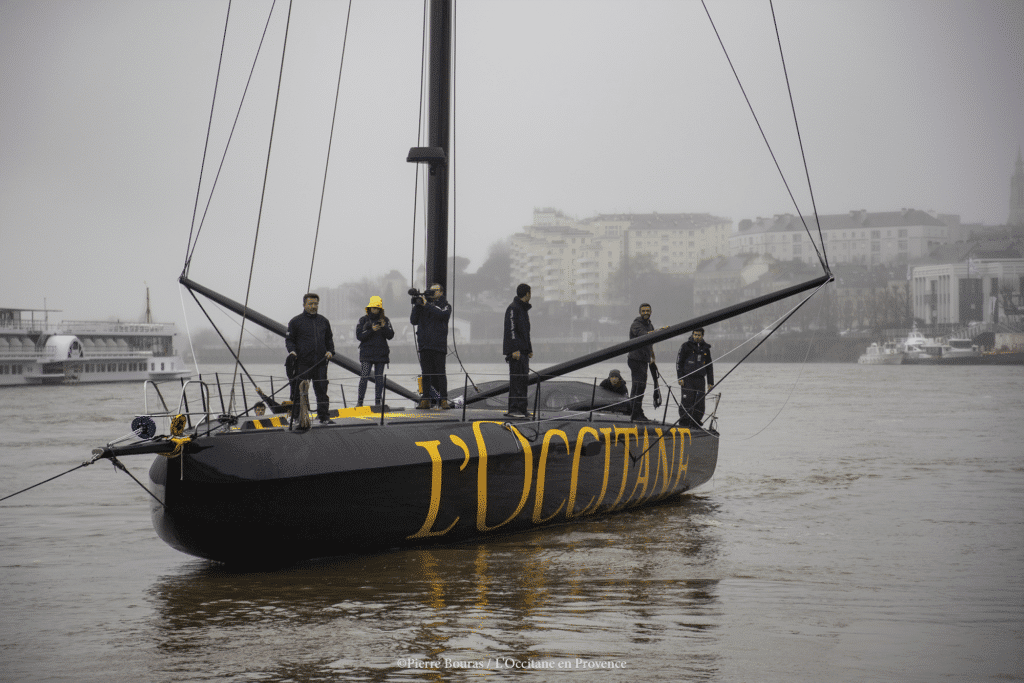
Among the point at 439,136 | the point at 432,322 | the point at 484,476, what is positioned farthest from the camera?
the point at 439,136

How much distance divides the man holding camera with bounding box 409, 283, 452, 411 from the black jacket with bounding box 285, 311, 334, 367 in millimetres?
882

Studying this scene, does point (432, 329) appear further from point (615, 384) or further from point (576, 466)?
point (615, 384)

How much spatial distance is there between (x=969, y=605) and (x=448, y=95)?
6802mm

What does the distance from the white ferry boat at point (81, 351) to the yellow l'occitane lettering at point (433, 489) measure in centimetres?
5281

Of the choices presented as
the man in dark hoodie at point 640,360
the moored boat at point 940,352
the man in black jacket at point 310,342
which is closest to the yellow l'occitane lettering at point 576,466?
the man in dark hoodie at point 640,360

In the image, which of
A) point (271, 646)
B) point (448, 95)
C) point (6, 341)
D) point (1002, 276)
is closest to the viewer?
point (271, 646)

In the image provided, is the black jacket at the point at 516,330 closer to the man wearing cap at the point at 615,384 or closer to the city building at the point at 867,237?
the man wearing cap at the point at 615,384

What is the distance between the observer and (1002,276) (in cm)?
10575

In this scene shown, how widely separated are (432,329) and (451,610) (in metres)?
3.56

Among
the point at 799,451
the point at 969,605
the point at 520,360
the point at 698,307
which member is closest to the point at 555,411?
the point at 520,360

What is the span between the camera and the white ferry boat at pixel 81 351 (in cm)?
5838

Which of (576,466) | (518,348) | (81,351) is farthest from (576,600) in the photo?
(81,351)

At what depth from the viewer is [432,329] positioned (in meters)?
9.25

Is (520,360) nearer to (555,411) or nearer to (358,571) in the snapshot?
(555,411)
